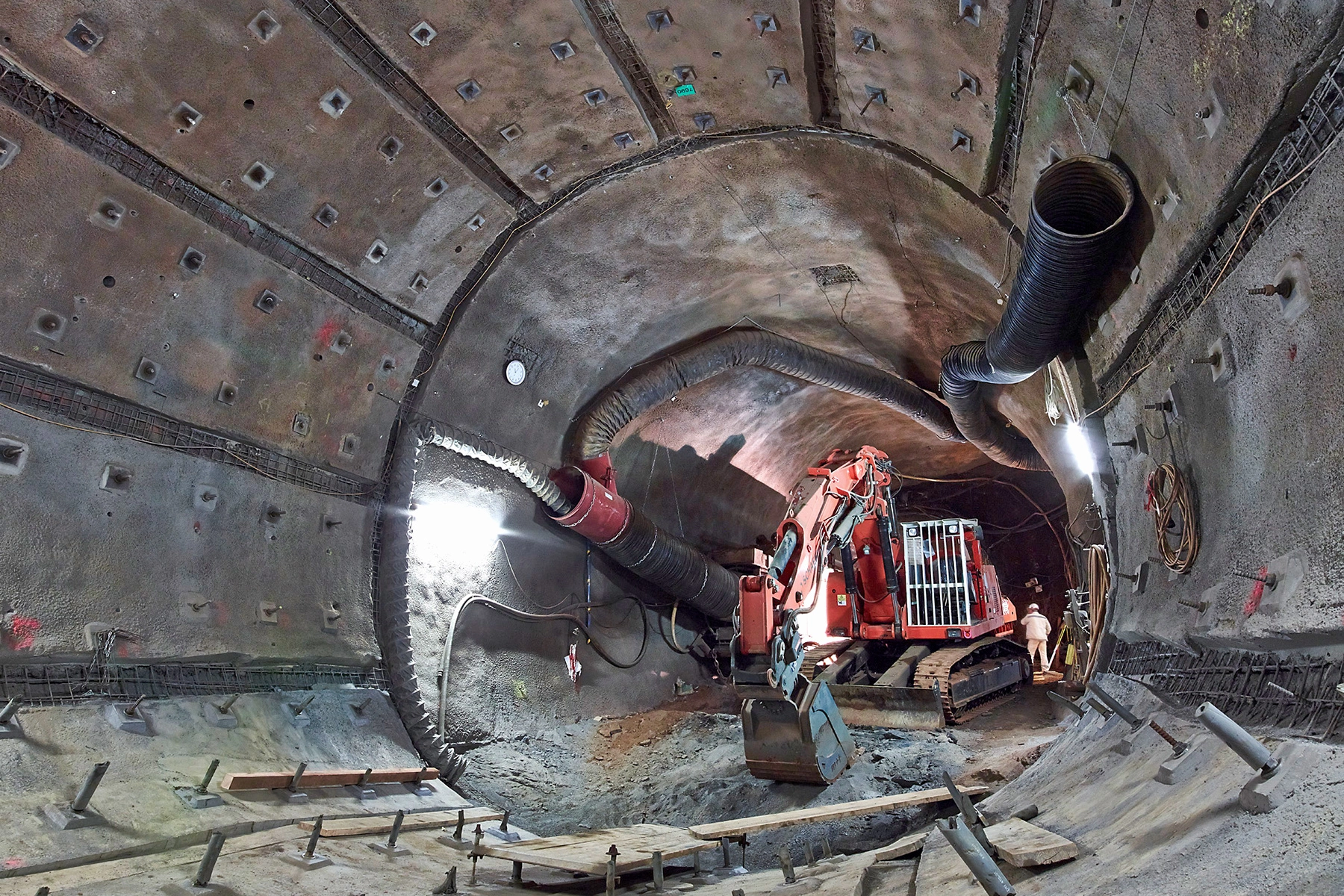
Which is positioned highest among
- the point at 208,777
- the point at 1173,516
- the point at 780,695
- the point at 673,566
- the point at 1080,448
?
the point at 673,566

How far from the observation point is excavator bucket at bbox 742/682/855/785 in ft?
23.1

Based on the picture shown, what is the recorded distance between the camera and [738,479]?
38.6ft

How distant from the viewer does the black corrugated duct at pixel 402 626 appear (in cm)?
672

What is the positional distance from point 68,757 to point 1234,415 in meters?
5.46

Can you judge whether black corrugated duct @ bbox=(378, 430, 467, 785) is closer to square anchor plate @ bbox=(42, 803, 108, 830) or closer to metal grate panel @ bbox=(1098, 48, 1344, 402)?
square anchor plate @ bbox=(42, 803, 108, 830)

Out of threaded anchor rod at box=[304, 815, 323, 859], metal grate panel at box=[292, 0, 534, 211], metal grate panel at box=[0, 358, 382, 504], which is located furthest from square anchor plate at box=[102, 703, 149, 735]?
metal grate panel at box=[292, 0, 534, 211]

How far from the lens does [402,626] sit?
690cm

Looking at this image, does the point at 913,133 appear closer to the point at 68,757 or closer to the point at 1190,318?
the point at 1190,318

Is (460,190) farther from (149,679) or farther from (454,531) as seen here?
(149,679)

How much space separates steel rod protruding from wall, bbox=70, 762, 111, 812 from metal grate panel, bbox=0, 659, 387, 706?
853 millimetres

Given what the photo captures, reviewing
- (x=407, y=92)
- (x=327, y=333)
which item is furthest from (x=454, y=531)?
(x=407, y=92)

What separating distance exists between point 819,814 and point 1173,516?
9.35 ft

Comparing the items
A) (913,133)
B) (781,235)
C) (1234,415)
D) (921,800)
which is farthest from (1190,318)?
(781,235)

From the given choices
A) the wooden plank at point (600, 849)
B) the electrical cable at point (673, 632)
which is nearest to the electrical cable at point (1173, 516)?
the wooden plank at point (600, 849)
